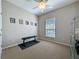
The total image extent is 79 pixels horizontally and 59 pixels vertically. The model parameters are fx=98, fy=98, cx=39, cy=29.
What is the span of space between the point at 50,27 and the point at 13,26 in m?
3.61

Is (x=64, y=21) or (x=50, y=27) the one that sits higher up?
(x=64, y=21)

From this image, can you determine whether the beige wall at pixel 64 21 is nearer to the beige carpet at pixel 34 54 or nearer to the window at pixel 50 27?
the window at pixel 50 27

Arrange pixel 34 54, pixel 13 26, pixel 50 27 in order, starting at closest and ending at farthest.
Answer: pixel 34 54
pixel 13 26
pixel 50 27

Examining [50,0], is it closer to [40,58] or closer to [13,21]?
[13,21]

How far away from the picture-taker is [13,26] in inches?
237

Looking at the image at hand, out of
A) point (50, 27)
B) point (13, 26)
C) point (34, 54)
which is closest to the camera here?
point (34, 54)

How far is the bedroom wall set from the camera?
5344 mm

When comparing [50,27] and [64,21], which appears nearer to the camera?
[64,21]

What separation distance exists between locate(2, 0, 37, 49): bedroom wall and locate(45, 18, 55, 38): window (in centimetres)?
162

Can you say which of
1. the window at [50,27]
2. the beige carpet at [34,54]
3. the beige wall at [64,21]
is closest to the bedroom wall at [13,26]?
the beige carpet at [34,54]

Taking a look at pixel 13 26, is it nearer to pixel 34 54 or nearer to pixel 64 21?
pixel 34 54

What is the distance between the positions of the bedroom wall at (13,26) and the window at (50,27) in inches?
63.9

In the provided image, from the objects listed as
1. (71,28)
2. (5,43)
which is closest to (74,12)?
(71,28)

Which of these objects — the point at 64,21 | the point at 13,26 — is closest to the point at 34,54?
the point at 13,26
